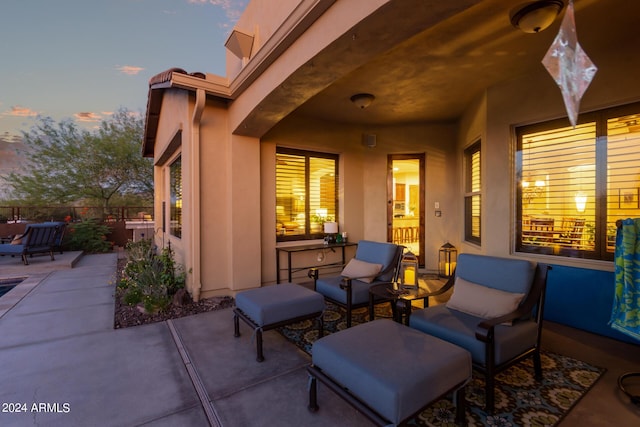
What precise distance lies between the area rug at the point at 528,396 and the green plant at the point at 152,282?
92.0 inches

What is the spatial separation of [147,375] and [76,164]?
1538 cm

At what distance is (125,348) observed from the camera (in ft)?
9.63

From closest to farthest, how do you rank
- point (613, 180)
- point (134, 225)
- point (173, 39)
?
point (613, 180)
point (134, 225)
point (173, 39)

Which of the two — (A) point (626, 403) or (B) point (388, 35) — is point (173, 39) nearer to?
(B) point (388, 35)

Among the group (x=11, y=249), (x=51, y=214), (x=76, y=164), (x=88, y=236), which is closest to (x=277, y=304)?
(x=11, y=249)

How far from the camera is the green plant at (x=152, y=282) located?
3.92 meters

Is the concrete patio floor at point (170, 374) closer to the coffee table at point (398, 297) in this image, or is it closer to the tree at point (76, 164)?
the coffee table at point (398, 297)

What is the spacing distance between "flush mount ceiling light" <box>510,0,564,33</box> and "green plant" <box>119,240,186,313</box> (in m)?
5.04

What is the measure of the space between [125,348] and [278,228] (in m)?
3.01

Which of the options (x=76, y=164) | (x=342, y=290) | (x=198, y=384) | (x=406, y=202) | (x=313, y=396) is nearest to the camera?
(x=313, y=396)

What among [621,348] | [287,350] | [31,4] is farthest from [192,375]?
[31,4]

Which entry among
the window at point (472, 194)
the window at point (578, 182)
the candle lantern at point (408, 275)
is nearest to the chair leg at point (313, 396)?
the candle lantern at point (408, 275)

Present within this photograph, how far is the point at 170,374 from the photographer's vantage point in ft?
8.09

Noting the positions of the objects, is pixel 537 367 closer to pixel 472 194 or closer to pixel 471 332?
pixel 471 332
